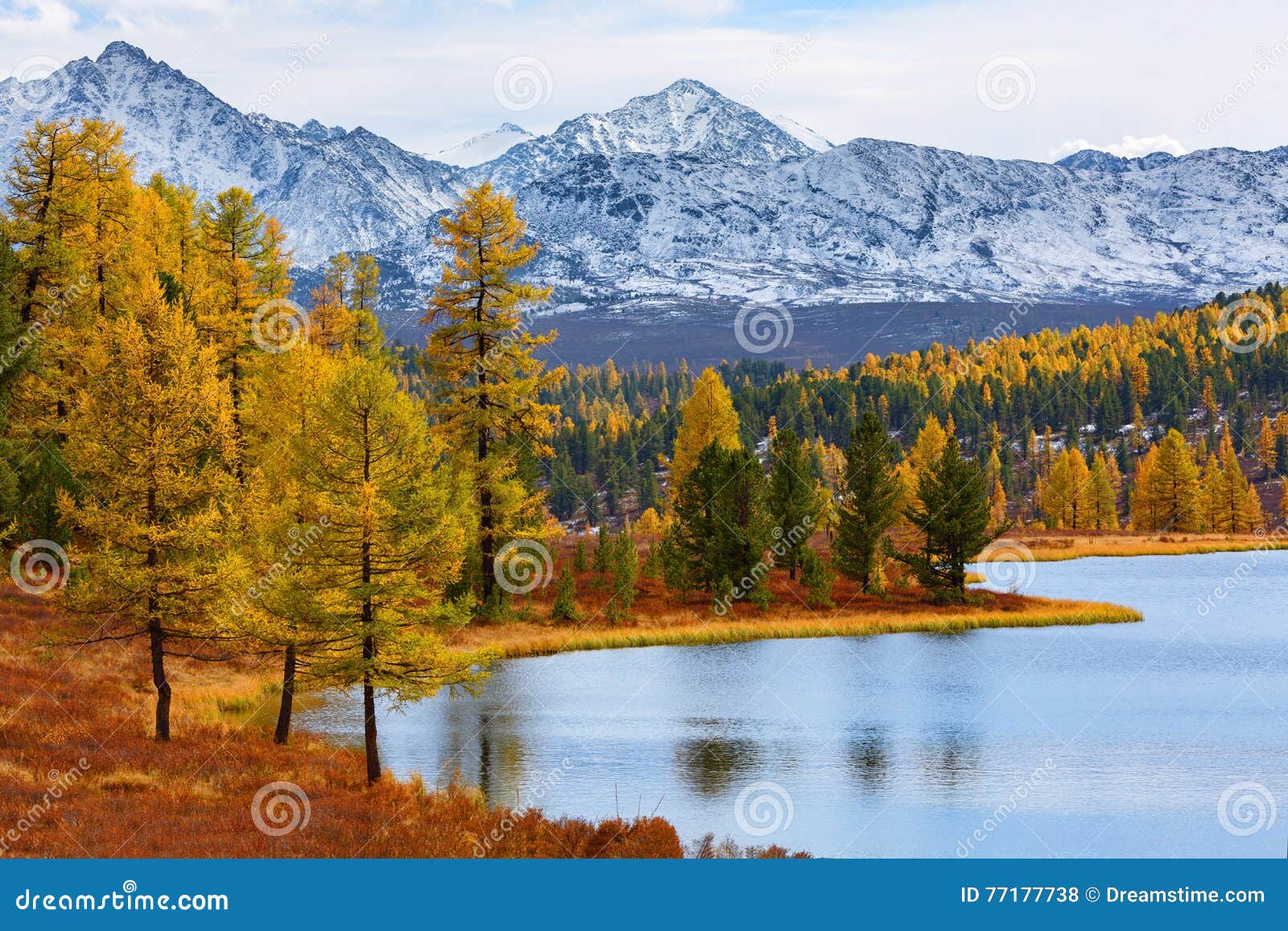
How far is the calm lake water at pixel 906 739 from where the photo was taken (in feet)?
77.9

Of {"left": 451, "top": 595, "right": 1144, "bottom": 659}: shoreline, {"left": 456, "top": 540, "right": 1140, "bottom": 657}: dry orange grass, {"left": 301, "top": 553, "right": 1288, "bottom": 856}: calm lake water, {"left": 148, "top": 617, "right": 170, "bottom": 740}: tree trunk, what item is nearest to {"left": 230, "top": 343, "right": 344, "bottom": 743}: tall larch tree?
{"left": 148, "top": 617, "right": 170, "bottom": 740}: tree trunk

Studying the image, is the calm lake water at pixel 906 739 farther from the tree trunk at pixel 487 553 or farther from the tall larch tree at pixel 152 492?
the tall larch tree at pixel 152 492

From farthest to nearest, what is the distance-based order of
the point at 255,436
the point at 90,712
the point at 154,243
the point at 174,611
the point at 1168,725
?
1. the point at 154,243
2. the point at 255,436
3. the point at 1168,725
4. the point at 90,712
5. the point at 174,611

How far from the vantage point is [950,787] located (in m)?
26.7

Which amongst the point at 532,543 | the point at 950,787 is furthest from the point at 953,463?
the point at 950,787

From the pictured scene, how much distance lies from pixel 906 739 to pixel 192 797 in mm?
18867

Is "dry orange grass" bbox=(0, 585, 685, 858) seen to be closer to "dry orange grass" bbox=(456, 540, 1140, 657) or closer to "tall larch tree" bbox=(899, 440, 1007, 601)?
"dry orange grass" bbox=(456, 540, 1140, 657)

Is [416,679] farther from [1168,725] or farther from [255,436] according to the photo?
[1168,725]

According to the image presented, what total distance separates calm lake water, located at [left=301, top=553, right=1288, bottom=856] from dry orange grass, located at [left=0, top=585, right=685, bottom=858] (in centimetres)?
269

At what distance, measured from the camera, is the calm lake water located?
23.7 metres

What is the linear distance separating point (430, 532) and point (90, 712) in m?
11.1

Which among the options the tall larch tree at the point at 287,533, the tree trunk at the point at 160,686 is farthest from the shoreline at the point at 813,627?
the tree trunk at the point at 160,686

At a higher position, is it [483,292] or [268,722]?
[483,292]

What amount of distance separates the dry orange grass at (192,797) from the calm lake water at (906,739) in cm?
269
